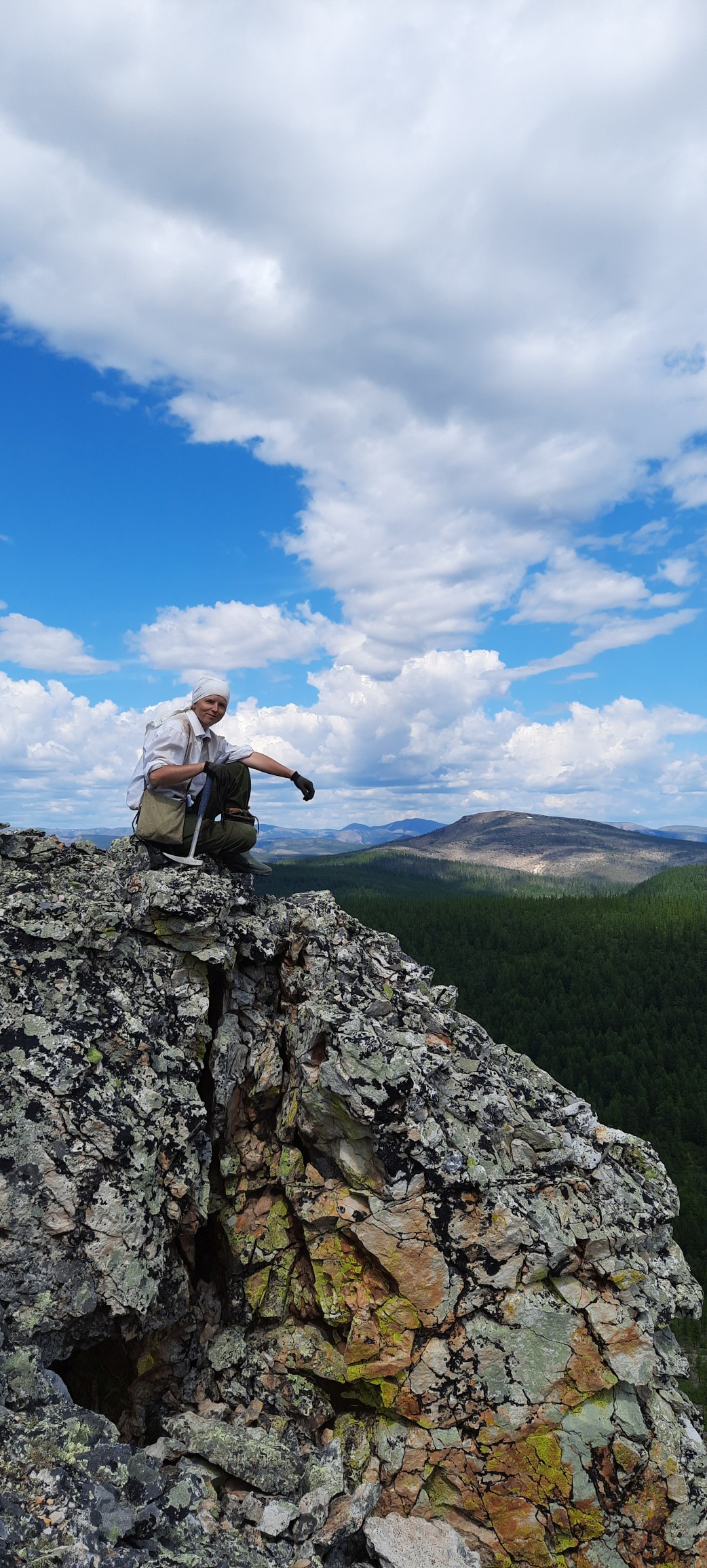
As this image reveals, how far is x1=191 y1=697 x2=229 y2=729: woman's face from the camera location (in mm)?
12367

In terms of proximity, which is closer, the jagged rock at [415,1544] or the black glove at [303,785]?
the jagged rock at [415,1544]

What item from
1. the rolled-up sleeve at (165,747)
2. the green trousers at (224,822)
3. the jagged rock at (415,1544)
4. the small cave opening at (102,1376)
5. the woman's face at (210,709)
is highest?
the woman's face at (210,709)

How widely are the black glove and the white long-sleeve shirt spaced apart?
1.02 metres

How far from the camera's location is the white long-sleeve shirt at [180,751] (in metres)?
12.1

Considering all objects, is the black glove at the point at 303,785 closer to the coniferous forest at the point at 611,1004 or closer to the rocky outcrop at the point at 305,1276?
the rocky outcrop at the point at 305,1276

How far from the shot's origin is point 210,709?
12.4 m

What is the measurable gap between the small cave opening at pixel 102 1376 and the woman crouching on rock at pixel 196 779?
6.99 meters

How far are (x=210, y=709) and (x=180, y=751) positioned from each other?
88 centimetres

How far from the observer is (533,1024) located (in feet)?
466

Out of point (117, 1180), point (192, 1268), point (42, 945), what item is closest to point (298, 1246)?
point (192, 1268)

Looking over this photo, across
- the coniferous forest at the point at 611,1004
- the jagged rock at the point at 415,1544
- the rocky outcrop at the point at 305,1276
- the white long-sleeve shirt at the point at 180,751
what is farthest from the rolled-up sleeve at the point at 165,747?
the coniferous forest at the point at 611,1004

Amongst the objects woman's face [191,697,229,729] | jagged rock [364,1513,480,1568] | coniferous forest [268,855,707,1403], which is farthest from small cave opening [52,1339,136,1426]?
coniferous forest [268,855,707,1403]

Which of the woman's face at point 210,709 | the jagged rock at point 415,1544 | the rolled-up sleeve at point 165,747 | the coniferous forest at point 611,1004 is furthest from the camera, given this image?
the coniferous forest at point 611,1004

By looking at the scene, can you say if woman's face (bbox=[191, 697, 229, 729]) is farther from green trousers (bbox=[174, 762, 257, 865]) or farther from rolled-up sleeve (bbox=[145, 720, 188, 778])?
green trousers (bbox=[174, 762, 257, 865])
